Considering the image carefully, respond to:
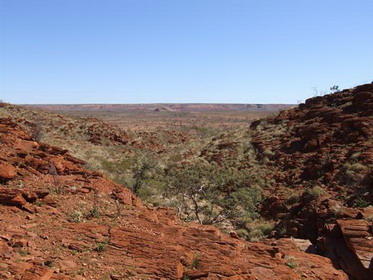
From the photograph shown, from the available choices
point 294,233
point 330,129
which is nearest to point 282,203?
point 294,233

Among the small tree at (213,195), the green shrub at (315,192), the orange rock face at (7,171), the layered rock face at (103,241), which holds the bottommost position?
the small tree at (213,195)

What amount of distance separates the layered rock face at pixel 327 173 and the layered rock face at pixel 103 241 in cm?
147

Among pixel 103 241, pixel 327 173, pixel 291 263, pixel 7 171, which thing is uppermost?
pixel 7 171

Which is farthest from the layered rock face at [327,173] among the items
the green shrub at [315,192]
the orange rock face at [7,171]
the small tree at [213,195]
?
the orange rock face at [7,171]

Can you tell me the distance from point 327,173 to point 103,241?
1618cm

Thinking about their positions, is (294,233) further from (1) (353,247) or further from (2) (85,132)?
(2) (85,132)

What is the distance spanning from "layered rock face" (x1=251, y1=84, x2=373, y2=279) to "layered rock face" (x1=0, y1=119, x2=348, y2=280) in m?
1.47

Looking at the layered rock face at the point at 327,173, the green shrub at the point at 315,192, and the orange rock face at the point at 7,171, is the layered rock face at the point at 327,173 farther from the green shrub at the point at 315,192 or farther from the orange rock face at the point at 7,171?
the orange rock face at the point at 7,171

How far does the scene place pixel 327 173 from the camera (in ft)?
66.9

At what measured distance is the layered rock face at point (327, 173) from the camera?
11.3 m

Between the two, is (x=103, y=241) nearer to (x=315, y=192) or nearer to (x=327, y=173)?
(x=315, y=192)

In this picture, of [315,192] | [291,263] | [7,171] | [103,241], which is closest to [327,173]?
[315,192]

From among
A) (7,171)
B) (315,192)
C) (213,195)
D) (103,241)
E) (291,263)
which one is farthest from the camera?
(213,195)

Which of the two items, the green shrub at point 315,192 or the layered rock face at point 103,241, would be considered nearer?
the layered rock face at point 103,241
